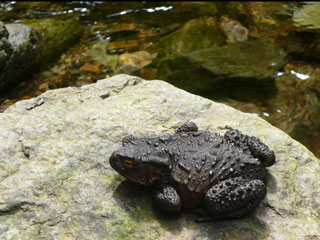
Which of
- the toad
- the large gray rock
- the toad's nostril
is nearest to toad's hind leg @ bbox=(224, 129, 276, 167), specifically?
the toad

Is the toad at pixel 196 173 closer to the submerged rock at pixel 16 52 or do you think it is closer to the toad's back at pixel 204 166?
the toad's back at pixel 204 166

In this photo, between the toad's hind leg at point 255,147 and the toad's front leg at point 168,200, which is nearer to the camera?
the toad's front leg at point 168,200

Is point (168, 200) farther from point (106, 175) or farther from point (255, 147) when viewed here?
point (255, 147)

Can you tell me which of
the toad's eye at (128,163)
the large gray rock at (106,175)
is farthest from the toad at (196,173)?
the large gray rock at (106,175)

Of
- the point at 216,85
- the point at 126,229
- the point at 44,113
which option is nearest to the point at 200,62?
the point at 216,85

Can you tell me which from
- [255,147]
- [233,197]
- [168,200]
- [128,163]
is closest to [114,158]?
[128,163]

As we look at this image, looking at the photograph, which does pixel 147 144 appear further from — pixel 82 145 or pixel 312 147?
pixel 312 147
